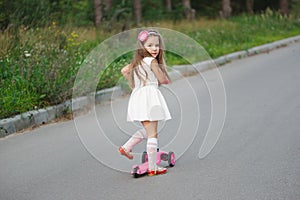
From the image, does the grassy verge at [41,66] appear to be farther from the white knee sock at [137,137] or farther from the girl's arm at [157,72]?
the girl's arm at [157,72]

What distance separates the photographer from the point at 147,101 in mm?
5297

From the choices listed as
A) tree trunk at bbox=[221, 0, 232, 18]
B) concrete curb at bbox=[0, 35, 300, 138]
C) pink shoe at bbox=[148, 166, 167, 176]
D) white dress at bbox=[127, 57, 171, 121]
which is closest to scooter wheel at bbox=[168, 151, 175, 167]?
pink shoe at bbox=[148, 166, 167, 176]

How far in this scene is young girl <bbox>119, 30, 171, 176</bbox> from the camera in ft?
17.4

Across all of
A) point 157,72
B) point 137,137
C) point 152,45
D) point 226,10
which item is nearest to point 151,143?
point 137,137

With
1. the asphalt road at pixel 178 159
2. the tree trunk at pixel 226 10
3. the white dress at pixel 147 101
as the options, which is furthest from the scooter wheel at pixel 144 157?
the tree trunk at pixel 226 10

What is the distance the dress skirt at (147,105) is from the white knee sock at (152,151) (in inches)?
8.5

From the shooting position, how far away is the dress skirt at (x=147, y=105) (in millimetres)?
5289

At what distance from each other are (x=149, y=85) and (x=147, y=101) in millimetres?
156

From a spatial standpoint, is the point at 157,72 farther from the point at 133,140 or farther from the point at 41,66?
the point at 41,66

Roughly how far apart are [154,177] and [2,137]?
288cm

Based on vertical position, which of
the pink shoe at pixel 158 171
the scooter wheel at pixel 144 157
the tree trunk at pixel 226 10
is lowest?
the tree trunk at pixel 226 10

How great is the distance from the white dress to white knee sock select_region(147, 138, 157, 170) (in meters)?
0.22

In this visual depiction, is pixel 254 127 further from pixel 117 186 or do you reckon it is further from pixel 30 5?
pixel 30 5

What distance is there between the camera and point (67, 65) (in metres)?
9.91
